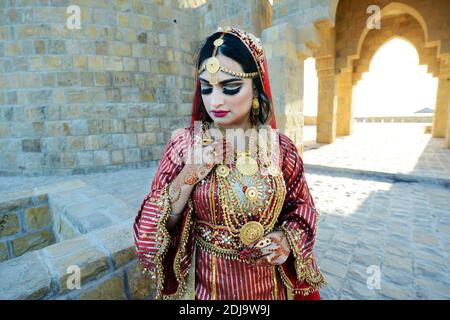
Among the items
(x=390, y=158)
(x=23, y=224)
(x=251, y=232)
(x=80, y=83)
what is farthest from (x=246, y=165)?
(x=390, y=158)

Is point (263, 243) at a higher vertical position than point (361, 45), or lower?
lower

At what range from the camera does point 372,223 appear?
377 cm

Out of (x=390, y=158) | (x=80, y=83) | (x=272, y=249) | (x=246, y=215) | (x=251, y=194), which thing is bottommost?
(x=390, y=158)

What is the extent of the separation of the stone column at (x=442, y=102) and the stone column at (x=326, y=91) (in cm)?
416

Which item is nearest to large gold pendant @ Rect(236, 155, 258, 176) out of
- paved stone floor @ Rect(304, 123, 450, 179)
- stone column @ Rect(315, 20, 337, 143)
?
paved stone floor @ Rect(304, 123, 450, 179)

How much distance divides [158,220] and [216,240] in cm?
35

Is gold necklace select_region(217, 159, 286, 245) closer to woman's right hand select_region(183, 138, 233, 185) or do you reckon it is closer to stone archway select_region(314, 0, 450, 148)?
woman's right hand select_region(183, 138, 233, 185)

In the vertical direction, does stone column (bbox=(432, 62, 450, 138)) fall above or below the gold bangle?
above

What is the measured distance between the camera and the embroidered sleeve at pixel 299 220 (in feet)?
4.56

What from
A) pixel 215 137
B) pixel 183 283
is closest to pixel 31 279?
pixel 183 283


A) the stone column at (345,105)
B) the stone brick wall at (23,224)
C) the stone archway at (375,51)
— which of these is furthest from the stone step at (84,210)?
the stone column at (345,105)

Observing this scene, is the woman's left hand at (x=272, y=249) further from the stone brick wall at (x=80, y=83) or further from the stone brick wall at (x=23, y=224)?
the stone brick wall at (x=80, y=83)

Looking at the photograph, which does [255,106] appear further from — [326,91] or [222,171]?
[326,91]

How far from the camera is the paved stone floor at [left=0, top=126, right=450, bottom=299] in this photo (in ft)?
8.08
